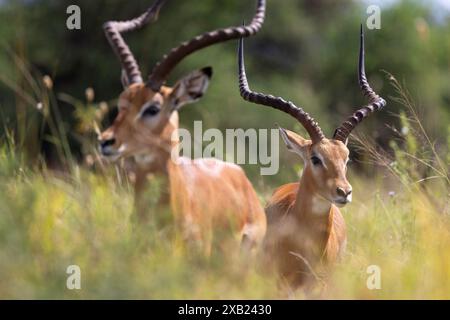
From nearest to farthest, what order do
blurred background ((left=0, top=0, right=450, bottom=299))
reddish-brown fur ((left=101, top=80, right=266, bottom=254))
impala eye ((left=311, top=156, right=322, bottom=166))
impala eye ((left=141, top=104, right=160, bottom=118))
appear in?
1. blurred background ((left=0, top=0, right=450, bottom=299))
2. reddish-brown fur ((left=101, top=80, right=266, bottom=254))
3. impala eye ((left=141, top=104, right=160, bottom=118))
4. impala eye ((left=311, top=156, right=322, bottom=166))

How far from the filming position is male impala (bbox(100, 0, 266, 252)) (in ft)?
24.5

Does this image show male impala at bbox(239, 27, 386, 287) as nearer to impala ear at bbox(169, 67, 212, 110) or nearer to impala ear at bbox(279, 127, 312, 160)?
impala ear at bbox(279, 127, 312, 160)

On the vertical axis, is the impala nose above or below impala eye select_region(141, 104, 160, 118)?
below

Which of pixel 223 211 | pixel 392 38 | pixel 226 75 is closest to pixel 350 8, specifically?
pixel 392 38

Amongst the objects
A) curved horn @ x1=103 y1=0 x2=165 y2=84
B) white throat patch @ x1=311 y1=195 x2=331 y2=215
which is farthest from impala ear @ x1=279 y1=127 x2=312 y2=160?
curved horn @ x1=103 y1=0 x2=165 y2=84

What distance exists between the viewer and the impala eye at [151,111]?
7660mm

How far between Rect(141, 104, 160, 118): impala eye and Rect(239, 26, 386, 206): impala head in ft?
3.80

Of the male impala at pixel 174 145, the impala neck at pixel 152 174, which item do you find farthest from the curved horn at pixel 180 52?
the impala neck at pixel 152 174

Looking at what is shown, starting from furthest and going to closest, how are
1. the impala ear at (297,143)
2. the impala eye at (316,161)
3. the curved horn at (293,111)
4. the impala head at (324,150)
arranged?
1. the impala ear at (297,143)
2. the curved horn at (293,111)
3. the impala eye at (316,161)
4. the impala head at (324,150)

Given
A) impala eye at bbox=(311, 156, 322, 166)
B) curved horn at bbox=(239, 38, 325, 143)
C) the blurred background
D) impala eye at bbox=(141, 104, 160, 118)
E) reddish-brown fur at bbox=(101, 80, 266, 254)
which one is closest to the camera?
the blurred background

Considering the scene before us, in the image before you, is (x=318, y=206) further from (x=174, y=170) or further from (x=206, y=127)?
(x=206, y=127)

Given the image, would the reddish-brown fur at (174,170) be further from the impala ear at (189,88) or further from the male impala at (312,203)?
the male impala at (312,203)

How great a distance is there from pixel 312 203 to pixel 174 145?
1275 mm
